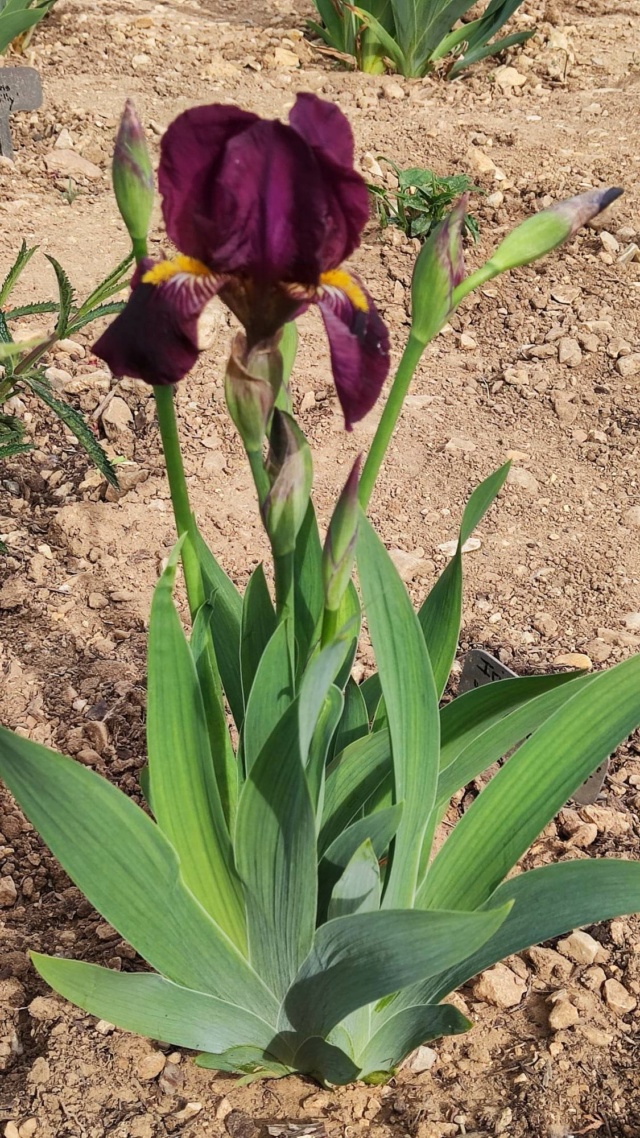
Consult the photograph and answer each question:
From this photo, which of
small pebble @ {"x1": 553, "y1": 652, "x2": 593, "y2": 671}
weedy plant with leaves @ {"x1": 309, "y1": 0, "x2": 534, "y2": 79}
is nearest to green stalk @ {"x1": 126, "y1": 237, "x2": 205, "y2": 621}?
small pebble @ {"x1": 553, "y1": 652, "x2": 593, "y2": 671}

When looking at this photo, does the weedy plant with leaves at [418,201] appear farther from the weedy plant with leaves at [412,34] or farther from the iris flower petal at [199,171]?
the iris flower petal at [199,171]

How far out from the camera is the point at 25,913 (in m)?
1.47

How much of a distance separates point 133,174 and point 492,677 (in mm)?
1057

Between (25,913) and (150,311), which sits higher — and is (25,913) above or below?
below

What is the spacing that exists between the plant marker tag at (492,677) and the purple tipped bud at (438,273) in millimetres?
779

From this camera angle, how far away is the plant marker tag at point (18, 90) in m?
3.17

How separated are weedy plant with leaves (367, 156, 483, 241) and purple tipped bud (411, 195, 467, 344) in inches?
88.7

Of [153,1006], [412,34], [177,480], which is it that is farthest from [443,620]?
[412,34]

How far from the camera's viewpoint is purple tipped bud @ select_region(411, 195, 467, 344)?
2.89ft

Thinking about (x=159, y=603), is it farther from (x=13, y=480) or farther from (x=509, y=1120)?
(x=13, y=480)

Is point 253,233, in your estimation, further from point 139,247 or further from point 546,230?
point 546,230

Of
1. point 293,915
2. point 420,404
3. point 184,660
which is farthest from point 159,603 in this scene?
point 420,404

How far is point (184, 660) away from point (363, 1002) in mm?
371

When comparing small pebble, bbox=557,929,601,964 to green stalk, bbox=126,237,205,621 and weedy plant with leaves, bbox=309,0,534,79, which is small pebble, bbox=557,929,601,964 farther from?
weedy plant with leaves, bbox=309,0,534,79
